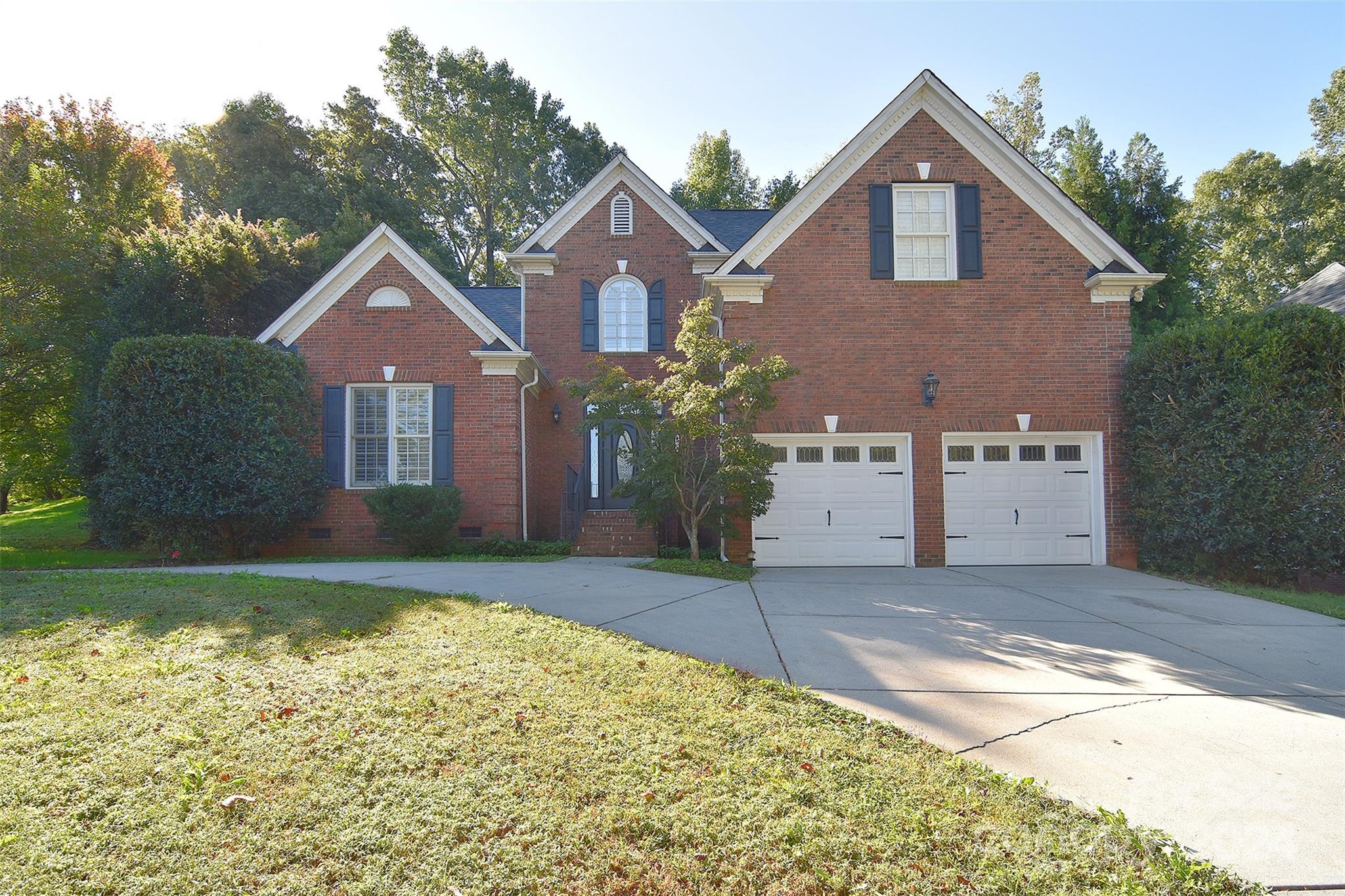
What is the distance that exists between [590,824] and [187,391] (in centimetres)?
1138

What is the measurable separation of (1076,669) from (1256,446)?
22.1ft

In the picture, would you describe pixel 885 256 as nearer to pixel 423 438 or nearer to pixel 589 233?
pixel 589 233

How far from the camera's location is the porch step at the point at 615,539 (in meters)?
11.7

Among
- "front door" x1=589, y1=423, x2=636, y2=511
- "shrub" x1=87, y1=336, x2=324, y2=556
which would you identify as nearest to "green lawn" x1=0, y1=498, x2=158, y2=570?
"shrub" x1=87, y1=336, x2=324, y2=556

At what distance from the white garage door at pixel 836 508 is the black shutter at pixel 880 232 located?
9.36 feet

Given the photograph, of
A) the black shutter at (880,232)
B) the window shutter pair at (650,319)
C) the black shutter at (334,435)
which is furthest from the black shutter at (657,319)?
the black shutter at (334,435)

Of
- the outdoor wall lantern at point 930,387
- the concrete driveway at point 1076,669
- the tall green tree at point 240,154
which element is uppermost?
the tall green tree at point 240,154

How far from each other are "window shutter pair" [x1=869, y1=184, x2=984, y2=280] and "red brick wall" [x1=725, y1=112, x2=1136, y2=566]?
0.36 feet

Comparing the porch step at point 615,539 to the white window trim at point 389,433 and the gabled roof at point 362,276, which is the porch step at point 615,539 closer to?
the white window trim at point 389,433

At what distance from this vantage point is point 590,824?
8.70 feet

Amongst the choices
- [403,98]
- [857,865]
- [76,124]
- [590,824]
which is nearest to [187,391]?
[590,824]

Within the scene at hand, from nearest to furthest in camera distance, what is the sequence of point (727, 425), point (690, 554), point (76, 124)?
point (727, 425), point (690, 554), point (76, 124)

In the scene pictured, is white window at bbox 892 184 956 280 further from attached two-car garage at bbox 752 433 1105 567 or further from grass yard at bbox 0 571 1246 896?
grass yard at bbox 0 571 1246 896

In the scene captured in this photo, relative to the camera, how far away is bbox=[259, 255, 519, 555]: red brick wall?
39.6 ft
